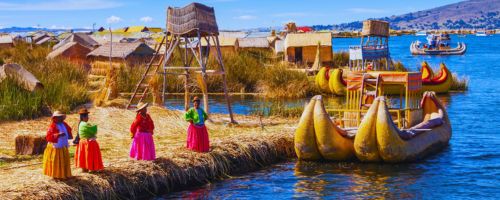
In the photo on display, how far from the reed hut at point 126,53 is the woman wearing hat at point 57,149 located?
87.7 feet

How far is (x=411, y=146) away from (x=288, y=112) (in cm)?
559

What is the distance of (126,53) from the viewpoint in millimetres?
38562

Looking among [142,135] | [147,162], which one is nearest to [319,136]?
[147,162]

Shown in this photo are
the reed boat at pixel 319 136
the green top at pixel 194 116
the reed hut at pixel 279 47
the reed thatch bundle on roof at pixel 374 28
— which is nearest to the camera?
the green top at pixel 194 116

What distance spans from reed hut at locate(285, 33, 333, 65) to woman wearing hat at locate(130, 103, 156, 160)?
33.2 m

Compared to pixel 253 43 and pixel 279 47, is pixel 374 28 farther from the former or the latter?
pixel 253 43

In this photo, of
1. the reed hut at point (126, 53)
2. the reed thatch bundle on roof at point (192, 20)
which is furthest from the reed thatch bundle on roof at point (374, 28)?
the reed thatch bundle on roof at point (192, 20)

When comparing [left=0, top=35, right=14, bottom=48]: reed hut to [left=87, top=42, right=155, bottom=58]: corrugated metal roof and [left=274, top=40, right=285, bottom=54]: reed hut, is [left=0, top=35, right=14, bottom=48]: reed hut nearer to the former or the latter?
[left=274, top=40, right=285, bottom=54]: reed hut

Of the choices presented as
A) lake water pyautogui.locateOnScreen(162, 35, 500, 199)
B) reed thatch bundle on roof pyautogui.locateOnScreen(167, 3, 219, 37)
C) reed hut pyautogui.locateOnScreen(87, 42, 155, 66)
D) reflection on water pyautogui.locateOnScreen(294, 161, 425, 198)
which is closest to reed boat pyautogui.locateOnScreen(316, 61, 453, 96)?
reed hut pyautogui.locateOnScreen(87, 42, 155, 66)

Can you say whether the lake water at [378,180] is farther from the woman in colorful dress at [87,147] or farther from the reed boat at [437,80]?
the reed boat at [437,80]

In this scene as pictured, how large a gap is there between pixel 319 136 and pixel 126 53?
24.1 metres

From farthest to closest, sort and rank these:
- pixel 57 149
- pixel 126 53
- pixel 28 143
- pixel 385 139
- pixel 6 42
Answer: pixel 6 42, pixel 126 53, pixel 385 139, pixel 28 143, pixel 57 149

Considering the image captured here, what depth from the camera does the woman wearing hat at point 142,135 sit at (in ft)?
41.7

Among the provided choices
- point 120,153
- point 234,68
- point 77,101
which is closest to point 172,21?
point 77,101
